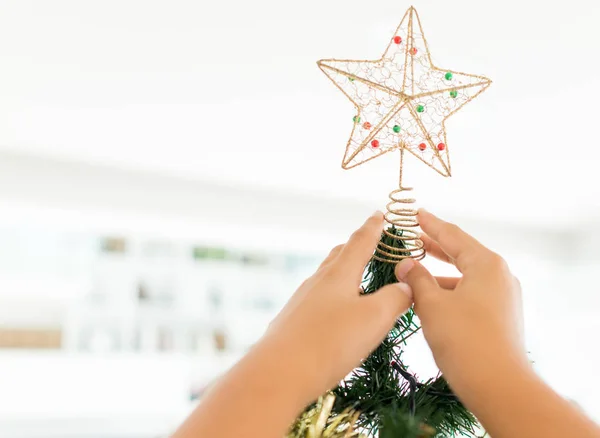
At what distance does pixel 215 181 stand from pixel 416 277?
2912 mm

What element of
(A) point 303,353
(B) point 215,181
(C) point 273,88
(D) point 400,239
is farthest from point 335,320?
(B) point 215,181

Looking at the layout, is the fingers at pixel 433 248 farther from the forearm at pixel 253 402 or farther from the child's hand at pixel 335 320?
the forearm at pixel 253 402

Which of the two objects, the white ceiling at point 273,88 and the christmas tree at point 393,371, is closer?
the christmas tree at point 393,371

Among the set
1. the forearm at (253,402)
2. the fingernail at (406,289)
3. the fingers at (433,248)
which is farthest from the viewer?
the fingers at (433,248)

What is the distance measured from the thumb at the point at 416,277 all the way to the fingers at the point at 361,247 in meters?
0.03

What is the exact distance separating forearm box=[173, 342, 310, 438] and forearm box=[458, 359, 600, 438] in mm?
122

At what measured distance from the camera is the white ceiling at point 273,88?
1.58 metres

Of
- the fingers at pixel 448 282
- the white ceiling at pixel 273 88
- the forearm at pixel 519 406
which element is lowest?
the forearm at pixel 519 406

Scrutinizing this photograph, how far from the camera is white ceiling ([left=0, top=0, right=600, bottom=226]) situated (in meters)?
1.58

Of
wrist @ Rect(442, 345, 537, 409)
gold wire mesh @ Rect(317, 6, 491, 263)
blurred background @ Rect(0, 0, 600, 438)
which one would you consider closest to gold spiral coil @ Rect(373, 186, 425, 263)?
gold wire mesh @ Rect(317, 6, 491, 263)

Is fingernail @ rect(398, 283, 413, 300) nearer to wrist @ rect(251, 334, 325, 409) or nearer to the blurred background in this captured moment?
wrist @ rect(251, 334, 325, 409)

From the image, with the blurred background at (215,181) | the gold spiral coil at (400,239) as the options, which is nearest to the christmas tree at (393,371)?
the gold spiral coil at (400,239)

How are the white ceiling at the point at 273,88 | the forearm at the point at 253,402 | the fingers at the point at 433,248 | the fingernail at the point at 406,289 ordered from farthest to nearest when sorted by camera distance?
1. the white ceiling at the point at 273,88
2. the fingers at the point at 433,248
3. the fingernail at the point at 406,289
4. the forearm at the point at 253,402

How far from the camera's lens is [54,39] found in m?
1.76
